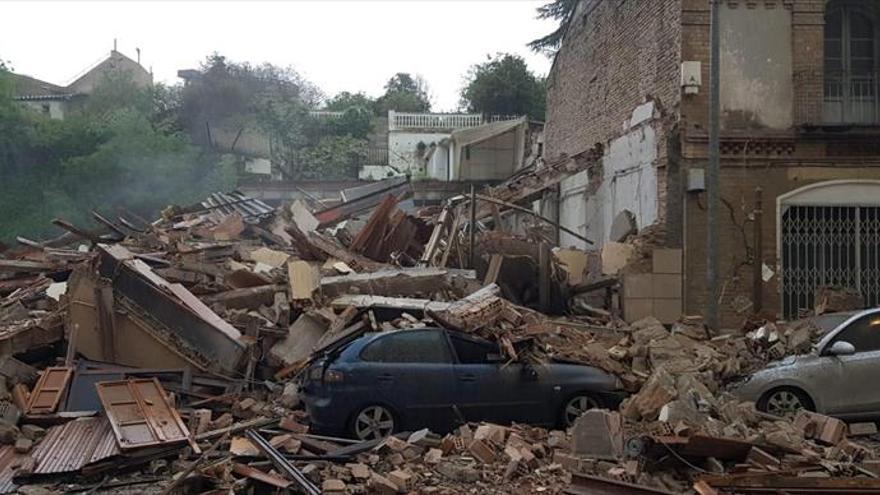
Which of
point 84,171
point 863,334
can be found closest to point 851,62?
point 863,334

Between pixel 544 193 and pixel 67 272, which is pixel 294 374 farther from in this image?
pixel 544 193

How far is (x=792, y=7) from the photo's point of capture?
1683 centimetres

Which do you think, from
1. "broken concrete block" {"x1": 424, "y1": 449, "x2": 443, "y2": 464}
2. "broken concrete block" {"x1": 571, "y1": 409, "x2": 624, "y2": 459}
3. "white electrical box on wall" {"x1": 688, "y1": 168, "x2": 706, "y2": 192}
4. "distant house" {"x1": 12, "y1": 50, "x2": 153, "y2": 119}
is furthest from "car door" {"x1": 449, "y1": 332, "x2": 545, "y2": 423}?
"distant house" {"x1": 12, "y1": 50, "x2": 153, "y2": 119}

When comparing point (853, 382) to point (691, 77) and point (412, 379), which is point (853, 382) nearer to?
point (412, 379)

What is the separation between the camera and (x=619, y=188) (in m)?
19.5

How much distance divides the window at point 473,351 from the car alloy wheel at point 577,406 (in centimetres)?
106

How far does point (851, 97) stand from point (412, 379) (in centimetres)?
1189

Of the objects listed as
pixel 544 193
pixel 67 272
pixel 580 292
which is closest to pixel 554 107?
pixel 544 193

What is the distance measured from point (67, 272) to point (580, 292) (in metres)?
10.2

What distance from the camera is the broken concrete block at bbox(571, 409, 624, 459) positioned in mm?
8273

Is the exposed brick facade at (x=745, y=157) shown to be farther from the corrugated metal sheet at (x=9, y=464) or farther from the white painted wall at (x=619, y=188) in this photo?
the corrugated metal sheet at (x=9, y=464)

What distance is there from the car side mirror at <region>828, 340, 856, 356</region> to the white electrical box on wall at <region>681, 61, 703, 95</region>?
24.6 ft

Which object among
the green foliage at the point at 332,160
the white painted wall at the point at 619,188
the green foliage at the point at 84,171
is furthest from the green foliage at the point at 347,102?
the white painted wall at the point at 619,188

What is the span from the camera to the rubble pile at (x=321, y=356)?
316 inches
